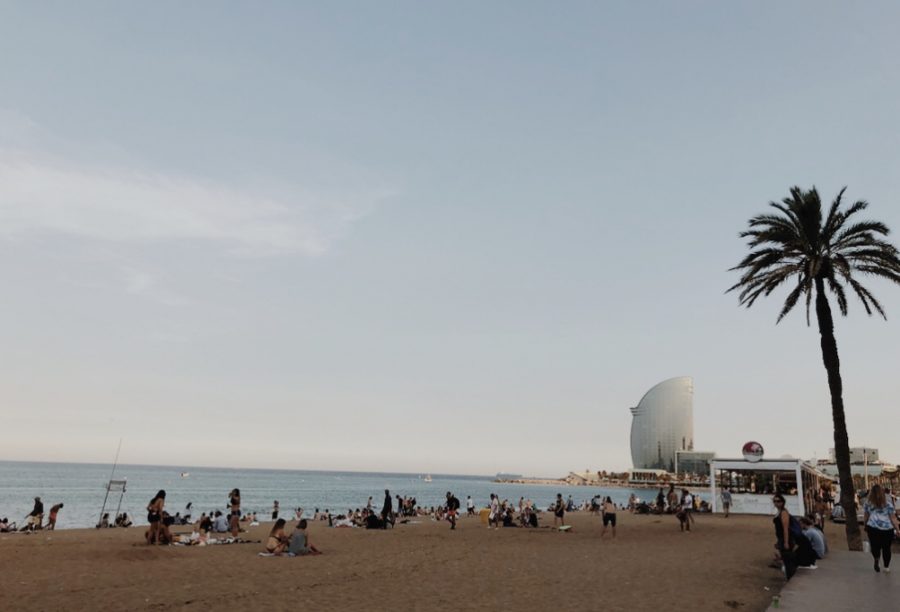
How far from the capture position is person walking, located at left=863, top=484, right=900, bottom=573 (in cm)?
1051

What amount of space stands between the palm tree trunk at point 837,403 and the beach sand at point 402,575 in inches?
106

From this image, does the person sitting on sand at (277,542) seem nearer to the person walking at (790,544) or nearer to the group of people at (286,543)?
the group of people at (286,543)

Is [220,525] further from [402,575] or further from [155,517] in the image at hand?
[402,575]

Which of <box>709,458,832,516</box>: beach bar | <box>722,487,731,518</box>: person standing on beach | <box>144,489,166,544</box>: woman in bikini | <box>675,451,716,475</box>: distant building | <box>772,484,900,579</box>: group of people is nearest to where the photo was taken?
<box>772,484,900,579</box>: group of people

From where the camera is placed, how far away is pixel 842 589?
365 inches

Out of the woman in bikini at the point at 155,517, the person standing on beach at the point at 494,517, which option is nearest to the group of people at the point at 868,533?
the woman in bikini at the point at 155,517

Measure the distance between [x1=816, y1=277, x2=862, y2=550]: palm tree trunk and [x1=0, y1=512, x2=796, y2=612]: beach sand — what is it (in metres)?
2.70

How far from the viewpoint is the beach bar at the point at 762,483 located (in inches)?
1345

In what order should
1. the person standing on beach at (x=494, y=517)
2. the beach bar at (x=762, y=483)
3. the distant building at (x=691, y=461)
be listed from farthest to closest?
the distant building at (x=691, y=461) < the beach bar at (x=762, y=483) < the person standing on beach at (x=494, y=517)

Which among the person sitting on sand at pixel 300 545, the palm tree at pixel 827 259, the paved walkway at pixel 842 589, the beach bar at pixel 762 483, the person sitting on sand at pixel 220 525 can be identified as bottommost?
the person sitting on sand at pixel 220 525

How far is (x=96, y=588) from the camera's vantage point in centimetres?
1139

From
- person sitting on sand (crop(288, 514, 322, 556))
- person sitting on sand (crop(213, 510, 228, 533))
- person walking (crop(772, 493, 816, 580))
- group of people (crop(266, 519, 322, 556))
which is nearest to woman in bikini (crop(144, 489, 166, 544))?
group of people (crop(266, 519, 322, 556))

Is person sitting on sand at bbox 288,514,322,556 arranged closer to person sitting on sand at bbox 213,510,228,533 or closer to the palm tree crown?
person sitting on sand at bbox 213,510,228,533

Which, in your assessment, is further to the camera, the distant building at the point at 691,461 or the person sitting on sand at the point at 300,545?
the distant building at the point at 691,461
